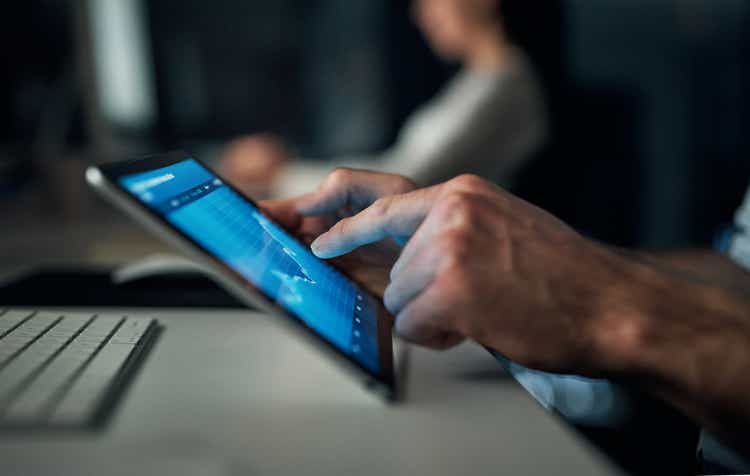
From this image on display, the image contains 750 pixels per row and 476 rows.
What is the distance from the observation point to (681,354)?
45 centimetres

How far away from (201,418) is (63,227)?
1.11 m

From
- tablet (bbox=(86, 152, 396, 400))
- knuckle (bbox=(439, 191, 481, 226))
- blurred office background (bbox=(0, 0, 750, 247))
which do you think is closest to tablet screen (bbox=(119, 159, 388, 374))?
tablet (bbox=(86, 152, 396, 400))

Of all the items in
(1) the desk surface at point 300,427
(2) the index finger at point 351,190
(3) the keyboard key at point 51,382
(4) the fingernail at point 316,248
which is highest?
(2) the index finger at point 351,190

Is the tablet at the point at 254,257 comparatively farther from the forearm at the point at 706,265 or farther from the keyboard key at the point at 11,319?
the forearm at the point at 706,265

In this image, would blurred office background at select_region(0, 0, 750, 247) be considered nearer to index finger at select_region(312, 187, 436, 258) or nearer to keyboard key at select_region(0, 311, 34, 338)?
index finger at select_region(312, 187, 436, 258)

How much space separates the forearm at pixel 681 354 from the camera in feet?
1.46

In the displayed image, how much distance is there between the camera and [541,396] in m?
0.50

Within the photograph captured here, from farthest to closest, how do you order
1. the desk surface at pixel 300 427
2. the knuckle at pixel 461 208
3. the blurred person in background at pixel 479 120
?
the blurred person in background at pixel 479 120 < the knuckle at pixel 461 208 < the desk surface at pixel 300 427

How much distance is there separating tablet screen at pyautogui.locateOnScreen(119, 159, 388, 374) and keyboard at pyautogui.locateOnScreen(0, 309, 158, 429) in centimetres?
11

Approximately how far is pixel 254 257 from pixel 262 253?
0.03m

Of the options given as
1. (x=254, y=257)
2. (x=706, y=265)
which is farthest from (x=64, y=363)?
(x=706, y=265)

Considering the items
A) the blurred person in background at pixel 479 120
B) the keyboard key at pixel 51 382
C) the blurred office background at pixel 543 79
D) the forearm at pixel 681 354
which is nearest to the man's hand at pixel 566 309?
the forearm at pixel 681 354

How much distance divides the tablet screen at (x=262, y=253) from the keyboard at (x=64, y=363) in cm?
11

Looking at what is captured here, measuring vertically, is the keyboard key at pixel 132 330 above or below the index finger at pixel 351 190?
below
